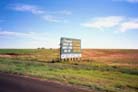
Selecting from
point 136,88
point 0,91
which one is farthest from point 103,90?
point 0,91

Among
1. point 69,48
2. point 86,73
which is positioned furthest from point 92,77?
point 69,48

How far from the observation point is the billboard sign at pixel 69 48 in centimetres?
3575

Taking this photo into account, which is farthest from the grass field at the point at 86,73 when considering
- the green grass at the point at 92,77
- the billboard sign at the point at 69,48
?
the billboard sign at the point at 69,48

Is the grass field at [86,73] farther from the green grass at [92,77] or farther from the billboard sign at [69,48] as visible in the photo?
the billboard sign at [69,48]

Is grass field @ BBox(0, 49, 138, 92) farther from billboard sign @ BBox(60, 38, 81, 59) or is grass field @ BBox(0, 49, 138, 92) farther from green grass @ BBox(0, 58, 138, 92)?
billboard sign @ BBox(60, 38, 81, 59)

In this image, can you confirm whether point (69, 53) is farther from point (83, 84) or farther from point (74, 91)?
point (74, 91)

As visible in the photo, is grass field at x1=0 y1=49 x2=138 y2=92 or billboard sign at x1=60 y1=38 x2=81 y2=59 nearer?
grass field at x1=0 y1=49 x2=138 y2=92

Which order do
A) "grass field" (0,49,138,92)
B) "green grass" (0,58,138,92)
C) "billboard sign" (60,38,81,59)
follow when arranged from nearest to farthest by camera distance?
1. "green grass" (0,58,138,92)
2. "grass field" (0,49,138,92)
3. "billboard sign" (60,38,81,59)

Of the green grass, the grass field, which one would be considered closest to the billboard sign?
the grass field

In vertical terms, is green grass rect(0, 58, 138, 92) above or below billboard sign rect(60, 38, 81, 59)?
below

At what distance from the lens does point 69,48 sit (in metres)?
37.6

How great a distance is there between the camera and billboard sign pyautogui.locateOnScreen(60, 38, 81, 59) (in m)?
35.8

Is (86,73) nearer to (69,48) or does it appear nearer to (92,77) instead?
(92,77)

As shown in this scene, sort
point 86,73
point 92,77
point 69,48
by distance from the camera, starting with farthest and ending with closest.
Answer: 1. point 69,48
2. point 86,73
3. point 92,77
